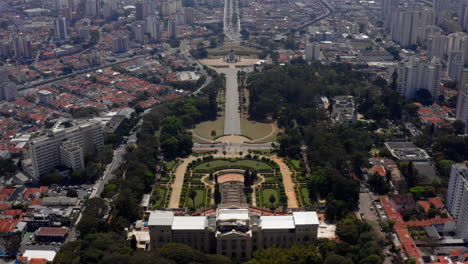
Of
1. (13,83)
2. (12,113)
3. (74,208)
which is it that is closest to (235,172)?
(74,208)

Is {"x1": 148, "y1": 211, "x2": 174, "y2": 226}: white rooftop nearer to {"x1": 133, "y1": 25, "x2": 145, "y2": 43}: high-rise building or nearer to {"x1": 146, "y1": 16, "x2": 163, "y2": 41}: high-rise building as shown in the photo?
{"x1": 133, "y1": 25, "x2": 145, "y2": 43}: high-rise building

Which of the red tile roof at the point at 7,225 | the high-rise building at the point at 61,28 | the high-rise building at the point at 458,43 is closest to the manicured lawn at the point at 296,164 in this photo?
the red tile roof at the point at 7,225

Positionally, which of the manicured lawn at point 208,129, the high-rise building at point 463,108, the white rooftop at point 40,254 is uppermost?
the high-rise building at point 463,108

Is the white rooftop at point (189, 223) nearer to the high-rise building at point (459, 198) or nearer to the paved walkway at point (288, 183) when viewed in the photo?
the paved walkway at point (288, 183)

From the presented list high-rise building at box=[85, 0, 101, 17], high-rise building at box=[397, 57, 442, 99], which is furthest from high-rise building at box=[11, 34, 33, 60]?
high-rise building at box=[397, 57, 442, 99]

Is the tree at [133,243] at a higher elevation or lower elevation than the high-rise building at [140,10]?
lower

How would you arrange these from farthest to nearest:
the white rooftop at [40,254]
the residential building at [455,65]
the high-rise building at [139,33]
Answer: the high-rise building at [139,33] → the residential building at [455,65] → the white rooftop at [40,254]

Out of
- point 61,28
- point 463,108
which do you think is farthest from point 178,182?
point 61,28

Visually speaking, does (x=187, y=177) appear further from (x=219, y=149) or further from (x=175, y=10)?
(x=175, y=10)

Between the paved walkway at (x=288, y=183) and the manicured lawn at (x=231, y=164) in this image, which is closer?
the paved walkway at (x=288, y=183)
